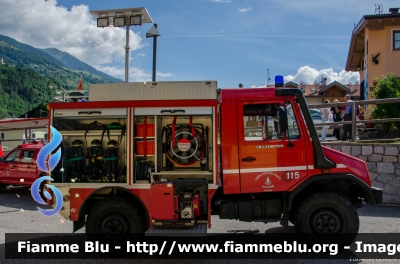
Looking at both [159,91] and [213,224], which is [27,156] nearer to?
[213,224]

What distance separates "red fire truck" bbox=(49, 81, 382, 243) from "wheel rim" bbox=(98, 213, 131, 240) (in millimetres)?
16

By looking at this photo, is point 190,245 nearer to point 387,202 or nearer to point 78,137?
point 78,137

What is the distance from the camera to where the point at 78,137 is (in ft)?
22.3

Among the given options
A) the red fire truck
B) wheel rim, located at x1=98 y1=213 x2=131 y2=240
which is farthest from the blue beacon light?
wheel rim, located at x1=98 y1=213 x2=131 y2=240

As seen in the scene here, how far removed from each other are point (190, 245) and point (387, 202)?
5.88m

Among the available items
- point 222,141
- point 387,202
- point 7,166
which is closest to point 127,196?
point 222,141

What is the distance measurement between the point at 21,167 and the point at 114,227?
7.97m

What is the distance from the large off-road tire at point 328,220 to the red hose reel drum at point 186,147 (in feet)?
6.30

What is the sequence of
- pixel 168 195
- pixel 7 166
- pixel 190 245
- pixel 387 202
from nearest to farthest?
pixel 168 195 → pixel 190 245 → pixel 387 202 → pixel 7 166

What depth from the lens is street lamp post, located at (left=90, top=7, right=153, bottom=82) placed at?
9938 mm

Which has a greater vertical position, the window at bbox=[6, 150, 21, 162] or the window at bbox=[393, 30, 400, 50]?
the window at bbox=[393, 30, 400, 50]

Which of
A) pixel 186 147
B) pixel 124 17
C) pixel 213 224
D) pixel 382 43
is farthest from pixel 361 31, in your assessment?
pixel 186 147

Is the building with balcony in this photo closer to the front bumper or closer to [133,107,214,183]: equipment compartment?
the front bumper

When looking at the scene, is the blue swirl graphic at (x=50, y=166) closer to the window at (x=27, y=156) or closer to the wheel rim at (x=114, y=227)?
the wheel rim at (x=114, y=227)
